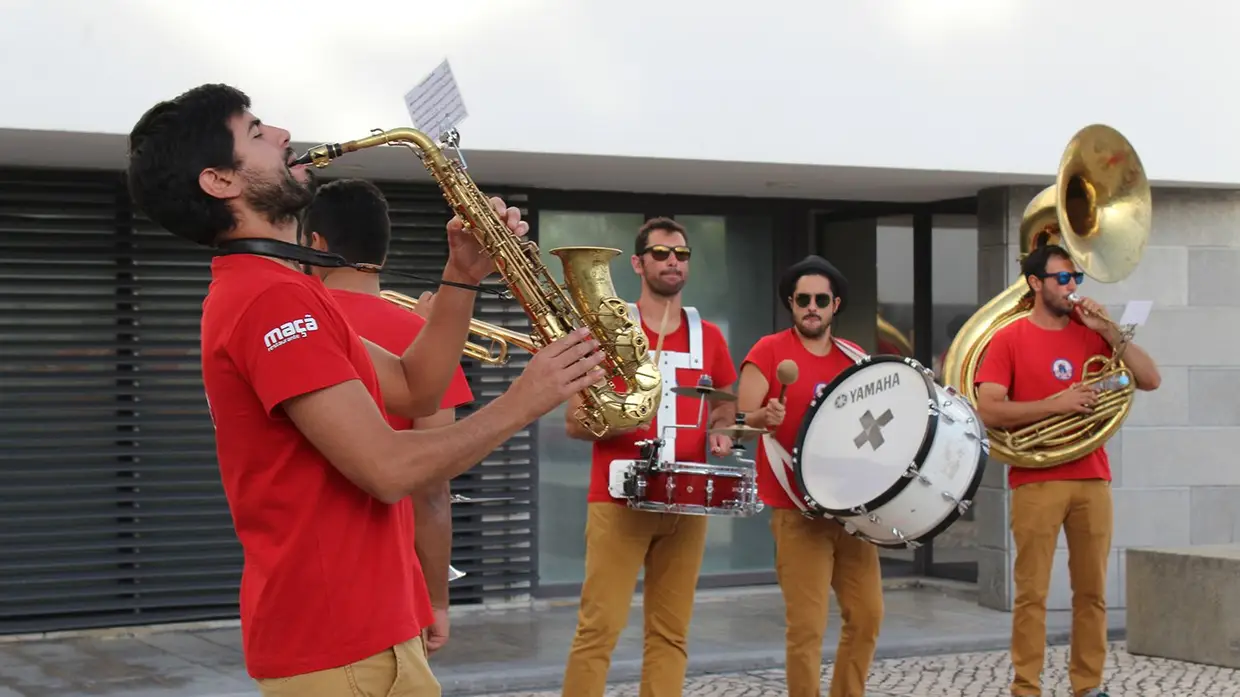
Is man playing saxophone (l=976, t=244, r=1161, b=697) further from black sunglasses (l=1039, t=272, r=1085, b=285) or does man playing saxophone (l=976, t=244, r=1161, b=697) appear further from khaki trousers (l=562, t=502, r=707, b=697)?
khaki trousers (l=562, t=502, r=707, b=697)

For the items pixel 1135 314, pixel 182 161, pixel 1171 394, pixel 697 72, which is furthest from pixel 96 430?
pixel 182 161

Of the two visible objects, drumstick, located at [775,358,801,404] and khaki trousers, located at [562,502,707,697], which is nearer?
khaki trousers, located at [562,502,707,697]

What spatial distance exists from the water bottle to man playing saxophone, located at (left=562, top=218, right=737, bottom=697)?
1783 mm

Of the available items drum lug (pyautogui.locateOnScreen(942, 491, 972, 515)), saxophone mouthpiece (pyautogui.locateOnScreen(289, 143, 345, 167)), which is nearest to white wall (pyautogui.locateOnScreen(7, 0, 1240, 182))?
drum lug (pyautogui.locateOnScreen(942, 491, 972, 515))

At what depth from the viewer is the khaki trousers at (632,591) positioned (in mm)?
5715

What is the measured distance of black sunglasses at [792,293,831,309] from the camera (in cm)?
638

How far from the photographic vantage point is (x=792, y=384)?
630 cm

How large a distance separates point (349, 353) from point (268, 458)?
224 mm

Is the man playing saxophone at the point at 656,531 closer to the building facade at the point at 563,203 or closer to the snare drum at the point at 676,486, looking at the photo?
the snare drum at the point at 676,486

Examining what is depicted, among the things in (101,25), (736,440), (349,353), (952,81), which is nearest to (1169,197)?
(952,81)

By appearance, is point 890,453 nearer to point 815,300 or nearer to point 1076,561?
point 815,300

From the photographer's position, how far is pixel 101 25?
779cm

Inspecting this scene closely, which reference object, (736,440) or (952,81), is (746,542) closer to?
(952,81)

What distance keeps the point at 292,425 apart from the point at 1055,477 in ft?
16.0
